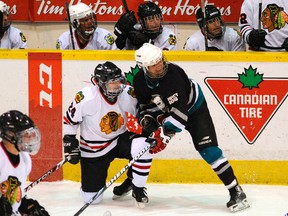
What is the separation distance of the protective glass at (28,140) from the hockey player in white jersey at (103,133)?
131 centimetres

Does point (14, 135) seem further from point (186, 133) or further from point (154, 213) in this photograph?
point (186, 133)

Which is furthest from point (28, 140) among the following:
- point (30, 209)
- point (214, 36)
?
point (214, 36)

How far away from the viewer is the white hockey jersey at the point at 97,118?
6.11 meters

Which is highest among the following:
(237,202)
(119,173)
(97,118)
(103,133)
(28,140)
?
(28,140)

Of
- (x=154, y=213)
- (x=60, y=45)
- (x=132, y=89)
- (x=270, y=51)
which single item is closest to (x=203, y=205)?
(x=154, y=213)

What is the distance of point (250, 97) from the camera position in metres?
6.73

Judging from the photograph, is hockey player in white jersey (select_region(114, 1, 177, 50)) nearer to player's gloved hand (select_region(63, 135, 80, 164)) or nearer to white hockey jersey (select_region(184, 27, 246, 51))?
white hockey jersey (select_region(184, 27, 246, 51))

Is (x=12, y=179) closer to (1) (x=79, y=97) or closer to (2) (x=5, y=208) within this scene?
(2) (x=5, y=208)

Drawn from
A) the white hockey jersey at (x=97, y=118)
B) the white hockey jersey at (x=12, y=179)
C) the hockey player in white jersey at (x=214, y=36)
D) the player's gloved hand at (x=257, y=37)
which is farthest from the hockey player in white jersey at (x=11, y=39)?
the white hockey jersey at (x=12, y=179)

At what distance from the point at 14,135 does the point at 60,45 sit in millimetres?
2734

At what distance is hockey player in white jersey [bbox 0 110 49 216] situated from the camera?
471 centimetres

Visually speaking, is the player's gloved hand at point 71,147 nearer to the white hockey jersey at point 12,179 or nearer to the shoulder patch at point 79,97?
the shoulder patch at point 79,97

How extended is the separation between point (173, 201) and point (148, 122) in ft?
2.00

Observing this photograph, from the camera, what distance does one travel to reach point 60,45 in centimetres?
738
